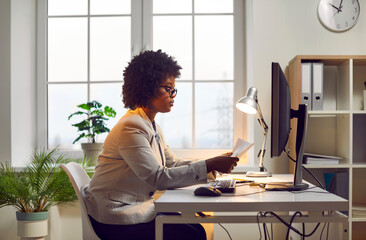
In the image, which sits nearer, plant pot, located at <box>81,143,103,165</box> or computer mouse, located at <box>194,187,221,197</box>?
computer mouse, located at <box>194,187,221,197</box>

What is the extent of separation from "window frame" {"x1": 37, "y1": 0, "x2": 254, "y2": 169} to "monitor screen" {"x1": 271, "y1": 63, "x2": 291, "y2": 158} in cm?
174

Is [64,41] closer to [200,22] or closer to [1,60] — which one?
[1,60]

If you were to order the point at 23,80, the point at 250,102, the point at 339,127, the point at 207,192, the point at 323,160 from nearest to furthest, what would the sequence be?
the point at 207,192, the point at 250,102, the point at 323,160, the point at 339,127, the point at 23,80

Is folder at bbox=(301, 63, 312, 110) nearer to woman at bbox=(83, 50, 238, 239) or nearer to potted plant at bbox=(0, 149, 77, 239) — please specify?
woman at bbox=(83, 50, 238, 239)

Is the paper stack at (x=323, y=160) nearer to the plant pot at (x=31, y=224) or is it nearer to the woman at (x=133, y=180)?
the woman at (x=133, y=180)

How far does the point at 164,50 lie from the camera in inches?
146

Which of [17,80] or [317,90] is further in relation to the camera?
[17,80]

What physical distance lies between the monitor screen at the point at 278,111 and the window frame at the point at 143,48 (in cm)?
174

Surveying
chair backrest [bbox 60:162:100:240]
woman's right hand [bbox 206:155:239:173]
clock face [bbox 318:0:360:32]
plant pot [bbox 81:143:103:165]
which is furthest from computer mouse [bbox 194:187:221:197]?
clock face [bbox 318:0:360:32]

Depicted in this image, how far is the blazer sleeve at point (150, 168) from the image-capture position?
1740 mm

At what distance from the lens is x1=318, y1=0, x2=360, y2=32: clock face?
3344mm

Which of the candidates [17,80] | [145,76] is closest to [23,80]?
[17,80]

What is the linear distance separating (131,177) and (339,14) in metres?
2.34

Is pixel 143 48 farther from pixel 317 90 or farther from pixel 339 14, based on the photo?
pixel 339 14
